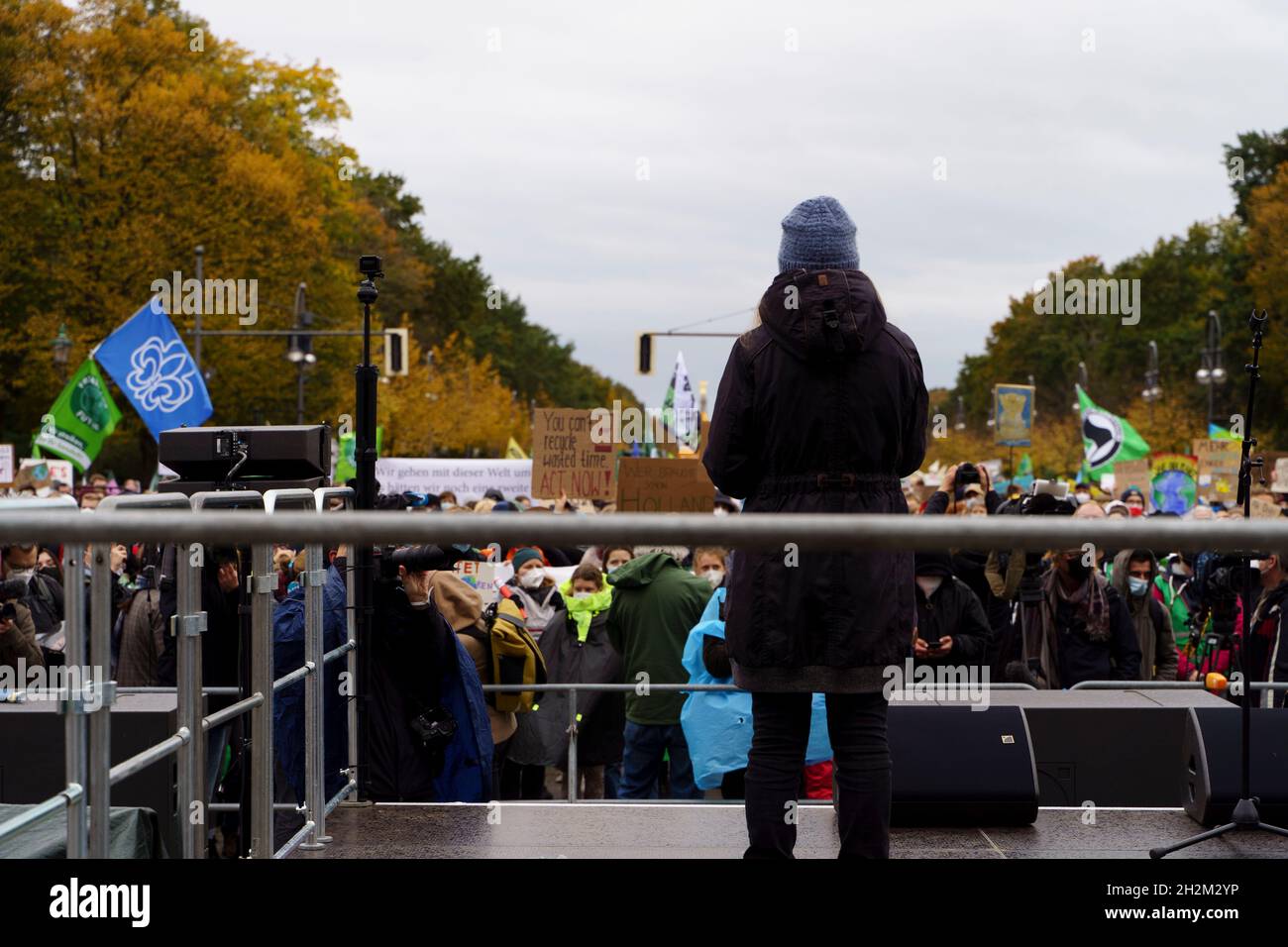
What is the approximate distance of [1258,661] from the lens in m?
9.53

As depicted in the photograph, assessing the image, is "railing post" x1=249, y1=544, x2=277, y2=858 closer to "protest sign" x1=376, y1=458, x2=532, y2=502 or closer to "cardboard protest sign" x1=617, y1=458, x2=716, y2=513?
"cardboard protest sign" x1=617, y1=458, x2=716, y2=513

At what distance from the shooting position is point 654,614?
9.35 meters

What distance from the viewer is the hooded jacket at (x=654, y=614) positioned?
9.27 metres

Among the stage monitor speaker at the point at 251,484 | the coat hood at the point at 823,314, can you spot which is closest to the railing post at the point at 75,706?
the coat hood at the point at 823,314

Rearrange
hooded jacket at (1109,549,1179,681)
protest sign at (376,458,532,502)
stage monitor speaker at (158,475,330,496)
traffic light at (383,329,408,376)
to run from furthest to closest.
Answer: traffic light at (383,329,408,376) → protest sign at (376,458,532,502) → hooded jacket at (1109,549,1179,681) → stage monitor speaker at (158,475,330,496)

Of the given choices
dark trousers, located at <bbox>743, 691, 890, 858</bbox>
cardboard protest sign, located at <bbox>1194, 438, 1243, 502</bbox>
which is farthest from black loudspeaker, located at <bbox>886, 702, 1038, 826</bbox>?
cardboard protest sign, located at <bbox>1194, 438, 1243, 502</bbox>

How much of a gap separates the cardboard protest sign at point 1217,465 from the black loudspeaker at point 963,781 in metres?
21.1

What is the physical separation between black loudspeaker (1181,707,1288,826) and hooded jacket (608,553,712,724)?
3.44 meters

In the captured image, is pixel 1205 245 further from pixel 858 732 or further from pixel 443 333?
pixel 858 732

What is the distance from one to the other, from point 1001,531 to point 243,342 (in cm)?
4302

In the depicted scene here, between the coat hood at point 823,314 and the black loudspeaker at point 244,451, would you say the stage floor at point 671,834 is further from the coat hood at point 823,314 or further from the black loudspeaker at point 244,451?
the coat hood at point 823,314

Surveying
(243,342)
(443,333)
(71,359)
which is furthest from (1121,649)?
(443,333)

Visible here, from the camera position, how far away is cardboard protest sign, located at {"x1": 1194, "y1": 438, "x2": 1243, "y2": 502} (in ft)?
86.0
